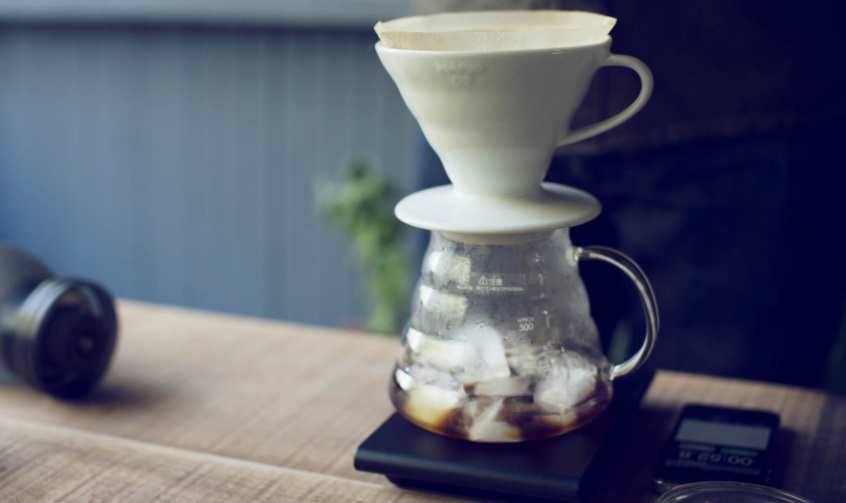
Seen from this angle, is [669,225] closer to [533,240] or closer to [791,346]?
[791,346]

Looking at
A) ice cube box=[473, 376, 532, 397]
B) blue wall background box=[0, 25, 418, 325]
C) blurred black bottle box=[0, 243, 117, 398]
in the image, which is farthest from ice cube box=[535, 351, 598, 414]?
blue wall background box=[0, 25, 418, 325]

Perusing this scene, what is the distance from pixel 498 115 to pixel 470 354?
0.17 metres

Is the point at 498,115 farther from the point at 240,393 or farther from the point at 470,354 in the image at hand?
the point at 240,393

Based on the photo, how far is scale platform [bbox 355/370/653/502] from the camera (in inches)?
23.8

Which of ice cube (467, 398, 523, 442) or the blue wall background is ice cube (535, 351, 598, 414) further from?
the blue wall background

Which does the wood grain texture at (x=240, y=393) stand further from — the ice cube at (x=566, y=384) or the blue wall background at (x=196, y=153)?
the blue wall background at (x=196, y=153)

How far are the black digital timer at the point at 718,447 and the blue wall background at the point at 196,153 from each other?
176 centimetres

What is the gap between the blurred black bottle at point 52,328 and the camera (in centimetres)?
80

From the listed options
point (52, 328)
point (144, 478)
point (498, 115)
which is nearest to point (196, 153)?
point (52, 328)

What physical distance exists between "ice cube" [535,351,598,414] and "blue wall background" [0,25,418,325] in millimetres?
1807

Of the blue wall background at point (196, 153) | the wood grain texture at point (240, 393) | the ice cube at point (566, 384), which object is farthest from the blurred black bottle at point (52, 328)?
the blue wall background at point (196, 153)

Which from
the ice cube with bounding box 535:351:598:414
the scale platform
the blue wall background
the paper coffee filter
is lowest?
the blue wall background

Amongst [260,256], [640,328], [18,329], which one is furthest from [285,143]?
[18,329]

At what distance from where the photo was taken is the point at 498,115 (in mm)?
594
